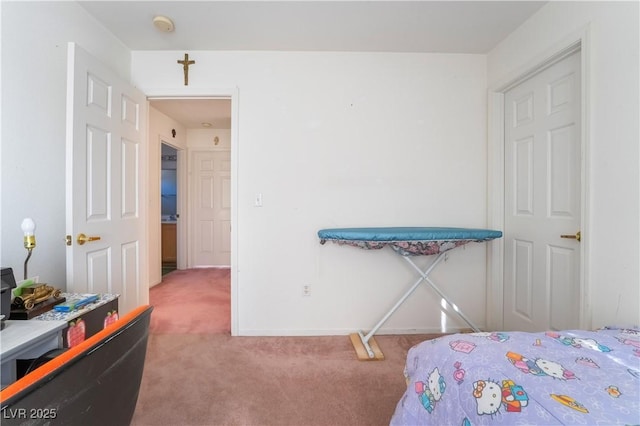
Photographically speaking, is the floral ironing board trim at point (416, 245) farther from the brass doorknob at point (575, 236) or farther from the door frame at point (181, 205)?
the door frame at point (181, 205)

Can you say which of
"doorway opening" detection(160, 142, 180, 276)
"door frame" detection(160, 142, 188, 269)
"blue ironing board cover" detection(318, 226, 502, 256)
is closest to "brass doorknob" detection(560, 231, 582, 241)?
"blue ironing board cover" detection(318, 226, 502, 256)

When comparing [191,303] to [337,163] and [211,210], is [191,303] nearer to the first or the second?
[211,210]

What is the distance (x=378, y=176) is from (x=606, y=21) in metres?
1.51

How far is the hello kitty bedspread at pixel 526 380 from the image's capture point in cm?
64

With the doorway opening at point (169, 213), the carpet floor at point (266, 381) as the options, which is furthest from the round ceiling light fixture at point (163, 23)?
the doorway opening at point (169, 213)

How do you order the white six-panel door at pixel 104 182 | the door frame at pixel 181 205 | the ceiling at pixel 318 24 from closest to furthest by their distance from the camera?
the white six-panel door at pixel 104 182 < the ceiling at pixel 318 24 < the door frame at pixel 181 205

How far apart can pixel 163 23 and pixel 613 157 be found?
2.83 metres

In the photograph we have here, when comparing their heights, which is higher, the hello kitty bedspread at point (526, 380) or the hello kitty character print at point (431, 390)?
the hello kitty bedspread at point (526, 380)

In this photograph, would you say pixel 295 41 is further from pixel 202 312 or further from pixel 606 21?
pixel 202 312

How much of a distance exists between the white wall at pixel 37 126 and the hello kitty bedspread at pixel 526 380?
2051mm

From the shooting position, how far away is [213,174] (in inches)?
189

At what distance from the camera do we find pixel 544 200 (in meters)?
1.89

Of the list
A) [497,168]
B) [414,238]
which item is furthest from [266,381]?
[497,168]

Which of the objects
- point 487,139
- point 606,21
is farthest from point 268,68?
point 606,21
